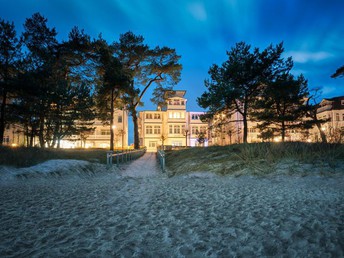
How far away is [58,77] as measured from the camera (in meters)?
20.4

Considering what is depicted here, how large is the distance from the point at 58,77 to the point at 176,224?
22.4m

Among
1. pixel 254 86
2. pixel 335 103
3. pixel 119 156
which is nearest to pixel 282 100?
pixel 254 86

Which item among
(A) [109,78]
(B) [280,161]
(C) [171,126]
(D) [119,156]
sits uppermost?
(A) [109,78]

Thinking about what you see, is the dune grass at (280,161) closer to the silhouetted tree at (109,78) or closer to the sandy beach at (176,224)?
the sandy beach at (176,224)

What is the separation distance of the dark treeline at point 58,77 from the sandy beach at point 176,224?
16.5m

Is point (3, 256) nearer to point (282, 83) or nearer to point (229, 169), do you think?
point (229, 169)

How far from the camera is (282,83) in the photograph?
1738 centimetres

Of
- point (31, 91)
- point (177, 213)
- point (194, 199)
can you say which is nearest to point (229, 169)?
point (194, 199)

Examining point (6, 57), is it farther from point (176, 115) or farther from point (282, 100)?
point (176, 115)

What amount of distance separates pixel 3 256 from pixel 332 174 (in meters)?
7.75

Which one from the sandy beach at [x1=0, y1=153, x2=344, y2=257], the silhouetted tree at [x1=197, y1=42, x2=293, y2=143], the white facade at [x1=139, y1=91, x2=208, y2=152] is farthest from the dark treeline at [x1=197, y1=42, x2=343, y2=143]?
the white facade at [x1=139, y1=91, x2=208, y2=152]

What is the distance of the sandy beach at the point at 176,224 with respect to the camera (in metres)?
2.09

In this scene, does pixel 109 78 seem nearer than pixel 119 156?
No

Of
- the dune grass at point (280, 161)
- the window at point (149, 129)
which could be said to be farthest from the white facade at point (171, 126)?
the dune grass at point (280, 161)
